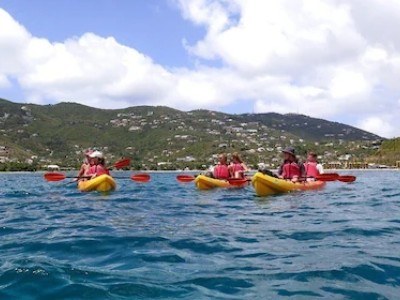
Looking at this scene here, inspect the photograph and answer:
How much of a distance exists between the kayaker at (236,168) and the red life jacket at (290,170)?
403 cm

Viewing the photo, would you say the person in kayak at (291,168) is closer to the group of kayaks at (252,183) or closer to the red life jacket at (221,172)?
the group of kayaks at (252,183)

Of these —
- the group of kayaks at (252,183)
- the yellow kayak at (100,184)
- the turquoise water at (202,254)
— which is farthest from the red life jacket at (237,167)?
the turquoise water at (202,254)

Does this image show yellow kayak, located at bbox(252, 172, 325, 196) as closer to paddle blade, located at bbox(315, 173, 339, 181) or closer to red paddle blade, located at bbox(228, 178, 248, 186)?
paddle blade, located at bbox(315, 173, 339, 181)

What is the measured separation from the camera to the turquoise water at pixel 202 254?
6.08 m

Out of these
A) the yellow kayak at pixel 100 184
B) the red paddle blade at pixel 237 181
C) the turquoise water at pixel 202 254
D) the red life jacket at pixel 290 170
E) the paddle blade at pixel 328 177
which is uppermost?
the red life jacket at pixel 290 170

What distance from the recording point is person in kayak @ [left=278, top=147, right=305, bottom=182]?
69.6ft

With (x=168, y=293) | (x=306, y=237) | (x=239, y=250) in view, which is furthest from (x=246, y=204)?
(x=168, y=293)

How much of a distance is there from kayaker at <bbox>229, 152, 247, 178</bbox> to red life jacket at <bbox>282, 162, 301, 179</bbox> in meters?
4.03

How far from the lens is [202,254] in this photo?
26.5 feet

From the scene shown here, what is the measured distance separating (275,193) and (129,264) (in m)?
12.6

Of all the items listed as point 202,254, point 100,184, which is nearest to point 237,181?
point 100,184

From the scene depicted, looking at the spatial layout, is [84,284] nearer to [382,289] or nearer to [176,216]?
[382,289]

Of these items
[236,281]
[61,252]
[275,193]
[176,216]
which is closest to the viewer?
[236,281]

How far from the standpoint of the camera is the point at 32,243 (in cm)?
895
